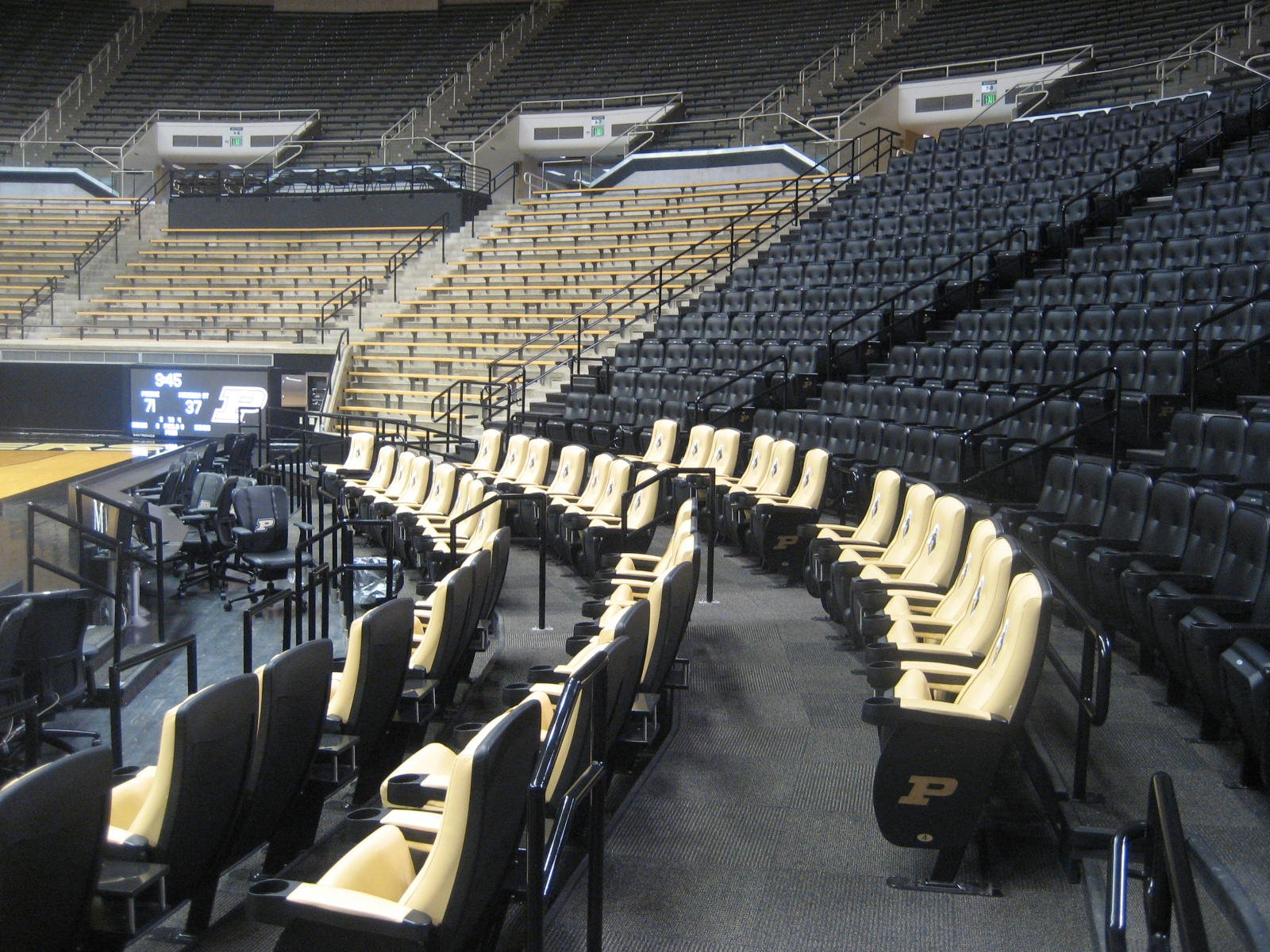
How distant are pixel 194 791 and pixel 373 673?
851mm

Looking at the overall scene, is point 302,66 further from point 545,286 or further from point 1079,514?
point 1079,514

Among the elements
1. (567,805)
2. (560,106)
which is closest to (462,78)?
(560,106)

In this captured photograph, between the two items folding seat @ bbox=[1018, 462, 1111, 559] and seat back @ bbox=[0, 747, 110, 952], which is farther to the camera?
folding seat @ bbox=[1018, 462, 1111, 559]

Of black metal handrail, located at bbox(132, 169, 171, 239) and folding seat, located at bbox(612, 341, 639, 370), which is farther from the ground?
black metal handrail, located at bbox(132, 169, 171, 239)

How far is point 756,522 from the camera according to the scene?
6.52 meters

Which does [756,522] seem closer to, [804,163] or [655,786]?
[655,786]

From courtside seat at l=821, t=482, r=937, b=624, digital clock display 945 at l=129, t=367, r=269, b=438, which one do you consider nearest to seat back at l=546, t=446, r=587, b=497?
courtside seat at l=821, t=482, r=937, b=624

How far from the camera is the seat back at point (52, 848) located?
74.5 inches

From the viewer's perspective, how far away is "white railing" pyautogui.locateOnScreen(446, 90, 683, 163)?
20734 mm

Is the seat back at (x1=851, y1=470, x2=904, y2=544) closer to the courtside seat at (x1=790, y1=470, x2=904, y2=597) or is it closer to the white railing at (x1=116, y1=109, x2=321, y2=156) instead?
the courtside seat at (x1=790, y1=470, x2=904, y2=597)

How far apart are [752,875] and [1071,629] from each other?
2.57 meters

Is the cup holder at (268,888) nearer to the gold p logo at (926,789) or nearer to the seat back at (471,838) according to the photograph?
the seat back at (471,838)

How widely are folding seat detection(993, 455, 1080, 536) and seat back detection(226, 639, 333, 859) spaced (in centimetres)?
334

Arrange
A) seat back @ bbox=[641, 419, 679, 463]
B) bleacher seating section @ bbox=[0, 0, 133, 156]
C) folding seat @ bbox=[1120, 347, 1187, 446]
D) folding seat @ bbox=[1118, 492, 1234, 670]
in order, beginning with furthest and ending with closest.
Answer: bleacher seating section @ bbox=[0, 0, 133, 156] → seat back @ bbox=[641, 419, 679, 463] → folding seat @ bbox=[1120, 347, 1187, 446] → folding seat @ bbox=[1118, 492, 1234, 670]
